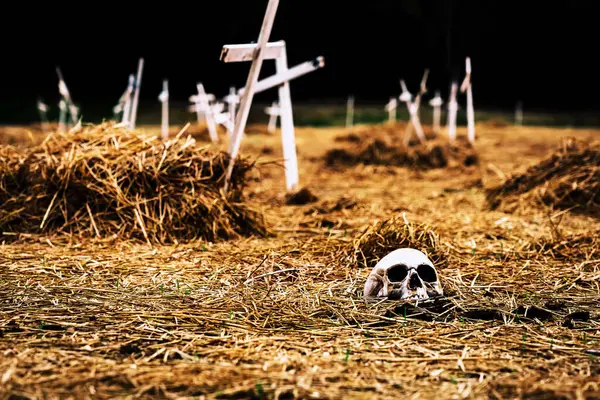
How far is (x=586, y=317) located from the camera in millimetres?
3252

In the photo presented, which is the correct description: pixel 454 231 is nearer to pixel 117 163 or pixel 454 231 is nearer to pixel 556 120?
Answer: pixel 117 163

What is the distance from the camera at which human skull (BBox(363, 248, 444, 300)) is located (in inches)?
135

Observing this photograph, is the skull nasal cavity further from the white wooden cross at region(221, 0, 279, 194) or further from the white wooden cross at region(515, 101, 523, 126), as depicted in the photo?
the white wooden cross at region(515, 101, 523, 126)

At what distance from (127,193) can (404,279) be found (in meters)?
2.28

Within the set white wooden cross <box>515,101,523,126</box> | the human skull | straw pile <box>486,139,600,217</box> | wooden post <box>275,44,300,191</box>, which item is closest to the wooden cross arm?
wooden post <box>275,44,300,191</box>

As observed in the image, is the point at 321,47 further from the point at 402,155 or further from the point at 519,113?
the point at 402,155

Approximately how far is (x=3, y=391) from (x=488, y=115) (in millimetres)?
15278

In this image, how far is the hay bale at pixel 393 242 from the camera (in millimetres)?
4184

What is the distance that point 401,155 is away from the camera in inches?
364

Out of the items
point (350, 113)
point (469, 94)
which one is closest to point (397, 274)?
point (469, 94)

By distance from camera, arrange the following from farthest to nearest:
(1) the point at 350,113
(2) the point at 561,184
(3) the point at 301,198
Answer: (1) the point at 350,113, (3) the point at 301,198, (2) the point at 561,184

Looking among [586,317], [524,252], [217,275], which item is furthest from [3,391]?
[524,252]

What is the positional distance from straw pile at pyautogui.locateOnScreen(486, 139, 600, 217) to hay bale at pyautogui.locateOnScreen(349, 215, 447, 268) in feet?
6.49

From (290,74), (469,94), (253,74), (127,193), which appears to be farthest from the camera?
(469,94)
